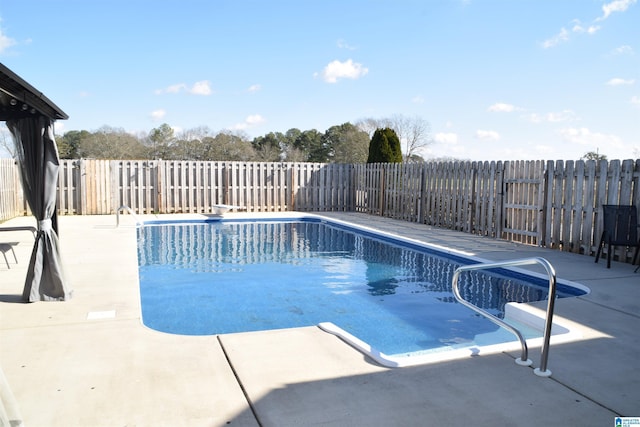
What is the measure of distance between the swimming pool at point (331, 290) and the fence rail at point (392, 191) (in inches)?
82.9

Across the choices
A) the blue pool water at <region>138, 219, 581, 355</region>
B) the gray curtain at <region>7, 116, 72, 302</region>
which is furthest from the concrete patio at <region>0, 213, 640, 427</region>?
the blue pool water at <region>138, 219, 581, 355</region>

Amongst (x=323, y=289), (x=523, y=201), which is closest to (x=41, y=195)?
(x=323, y=289)

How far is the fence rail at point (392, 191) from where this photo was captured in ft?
27.6

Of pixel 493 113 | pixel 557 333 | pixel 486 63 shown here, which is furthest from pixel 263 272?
pixel 493 113

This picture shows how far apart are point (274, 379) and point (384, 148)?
1521cm

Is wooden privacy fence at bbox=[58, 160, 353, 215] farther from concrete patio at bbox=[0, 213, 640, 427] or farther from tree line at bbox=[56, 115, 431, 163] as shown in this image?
concrete patio at bbox=[0, 213, 640, 427]

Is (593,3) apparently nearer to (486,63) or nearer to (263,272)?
(486,63)

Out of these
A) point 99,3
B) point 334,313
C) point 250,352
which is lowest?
point 334,313

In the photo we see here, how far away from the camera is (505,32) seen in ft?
45.8

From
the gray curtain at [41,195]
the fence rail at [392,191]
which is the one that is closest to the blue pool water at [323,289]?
the gray curtain at [41,195]

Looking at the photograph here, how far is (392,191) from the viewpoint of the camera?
14773mm

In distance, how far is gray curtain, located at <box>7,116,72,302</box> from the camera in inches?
193

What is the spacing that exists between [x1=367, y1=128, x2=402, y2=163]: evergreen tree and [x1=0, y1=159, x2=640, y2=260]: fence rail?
1.19m

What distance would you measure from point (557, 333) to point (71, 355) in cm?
A: 389
